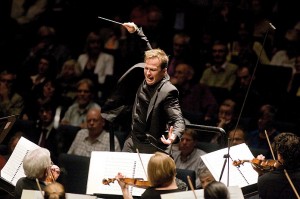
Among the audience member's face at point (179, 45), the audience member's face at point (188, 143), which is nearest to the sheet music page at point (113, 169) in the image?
the audience member's face at point (188, 143)

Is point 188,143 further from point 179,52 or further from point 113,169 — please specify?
point 179,52

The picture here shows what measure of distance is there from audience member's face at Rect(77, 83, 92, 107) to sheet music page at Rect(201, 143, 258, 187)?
111 inches

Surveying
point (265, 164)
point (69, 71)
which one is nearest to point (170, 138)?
point (265, 164)

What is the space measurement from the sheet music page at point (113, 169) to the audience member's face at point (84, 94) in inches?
104

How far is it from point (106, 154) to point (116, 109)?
51cm

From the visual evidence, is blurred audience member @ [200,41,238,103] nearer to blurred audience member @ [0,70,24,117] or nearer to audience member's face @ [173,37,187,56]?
audience member's face @ [173,37,187,56]

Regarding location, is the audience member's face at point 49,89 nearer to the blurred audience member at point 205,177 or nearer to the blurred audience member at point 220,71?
the blurred audience member at point 220,71

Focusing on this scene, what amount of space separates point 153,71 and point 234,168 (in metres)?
1.12

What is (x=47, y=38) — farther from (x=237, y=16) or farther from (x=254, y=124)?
(x=254, y=124)

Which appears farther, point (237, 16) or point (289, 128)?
point (237, 16)

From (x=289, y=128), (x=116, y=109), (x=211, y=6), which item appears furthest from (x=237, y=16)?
(x=116, y=109)

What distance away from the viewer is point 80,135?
27.4ft

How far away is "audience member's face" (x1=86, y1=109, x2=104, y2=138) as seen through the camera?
8211mm

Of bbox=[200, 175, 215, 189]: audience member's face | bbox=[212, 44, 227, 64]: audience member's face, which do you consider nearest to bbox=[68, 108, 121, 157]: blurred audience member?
bbox=[200, 175, 215, 189]: audience member's face
